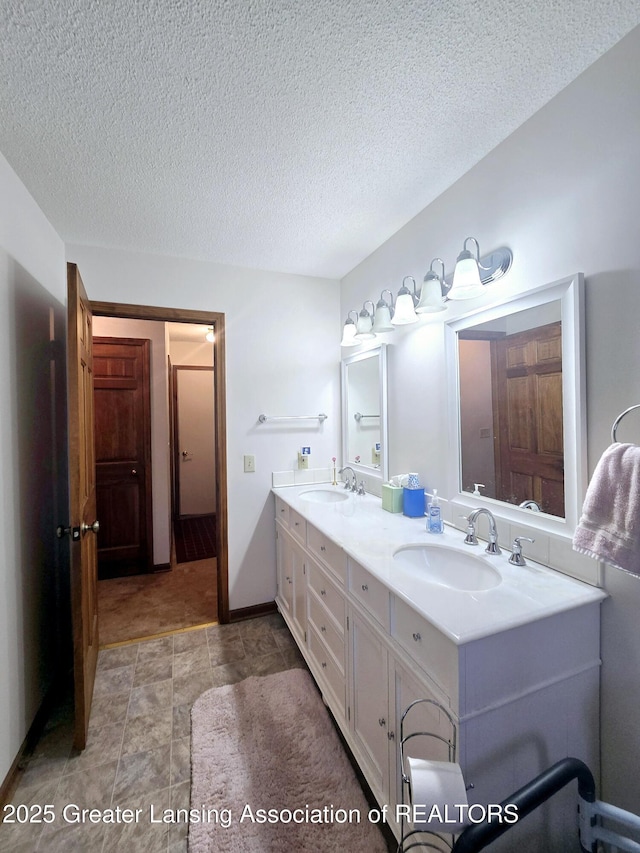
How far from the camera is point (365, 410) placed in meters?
2.38

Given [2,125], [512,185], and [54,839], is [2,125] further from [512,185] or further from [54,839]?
[54,839]

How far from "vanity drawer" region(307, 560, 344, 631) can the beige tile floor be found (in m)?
0.57

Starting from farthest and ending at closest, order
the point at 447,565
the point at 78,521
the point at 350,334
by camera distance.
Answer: the point at 350,334 → the point at 78,521 → the point at 447,565

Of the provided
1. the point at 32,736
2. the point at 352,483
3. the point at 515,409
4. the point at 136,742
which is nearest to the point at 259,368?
the point at 352,483

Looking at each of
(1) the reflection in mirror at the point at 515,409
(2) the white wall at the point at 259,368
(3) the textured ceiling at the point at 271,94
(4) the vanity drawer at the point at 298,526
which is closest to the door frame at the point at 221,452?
(2) the white wall at the point at 259,368

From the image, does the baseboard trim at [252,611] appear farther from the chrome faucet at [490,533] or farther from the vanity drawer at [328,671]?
the chrome faucet at [490,533]

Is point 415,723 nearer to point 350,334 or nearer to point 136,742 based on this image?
point 136,742

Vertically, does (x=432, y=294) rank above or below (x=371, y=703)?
above

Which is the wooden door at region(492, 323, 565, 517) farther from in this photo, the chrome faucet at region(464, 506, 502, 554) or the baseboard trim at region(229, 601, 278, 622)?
the baseboard trim at region(229, 601, 278, 622)

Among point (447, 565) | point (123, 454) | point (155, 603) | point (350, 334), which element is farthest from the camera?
point (123, 454)

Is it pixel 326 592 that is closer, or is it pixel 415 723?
pixel 415 723

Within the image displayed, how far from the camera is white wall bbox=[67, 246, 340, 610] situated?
2.33 meters

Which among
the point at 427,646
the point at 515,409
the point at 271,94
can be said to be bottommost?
the point at 427,646

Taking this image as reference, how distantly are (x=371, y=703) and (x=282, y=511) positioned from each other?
1.24 meters
